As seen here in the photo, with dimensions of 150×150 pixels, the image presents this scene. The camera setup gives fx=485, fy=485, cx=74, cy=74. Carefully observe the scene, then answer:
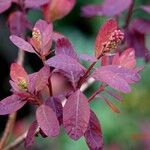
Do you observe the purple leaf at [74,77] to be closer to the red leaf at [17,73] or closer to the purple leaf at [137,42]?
the red leaf at [17,73]

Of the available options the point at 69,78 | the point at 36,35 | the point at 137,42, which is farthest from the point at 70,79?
the point at 137,42

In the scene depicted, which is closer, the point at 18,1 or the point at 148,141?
the point at 18,1

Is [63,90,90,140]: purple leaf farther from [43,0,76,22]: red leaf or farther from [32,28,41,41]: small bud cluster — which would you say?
[43,0,76,22]: red leaf

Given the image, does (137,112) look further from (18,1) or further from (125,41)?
(18,1)

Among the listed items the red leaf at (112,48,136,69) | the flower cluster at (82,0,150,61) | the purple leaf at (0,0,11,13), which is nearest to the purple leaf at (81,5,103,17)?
the flower cluster at (82,0,150,61)

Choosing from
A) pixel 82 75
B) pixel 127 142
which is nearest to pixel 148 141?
pixel 127 142

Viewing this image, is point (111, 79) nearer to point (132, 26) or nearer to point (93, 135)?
point (93, 135)

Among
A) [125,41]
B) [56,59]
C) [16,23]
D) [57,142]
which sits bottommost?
[57,142]
